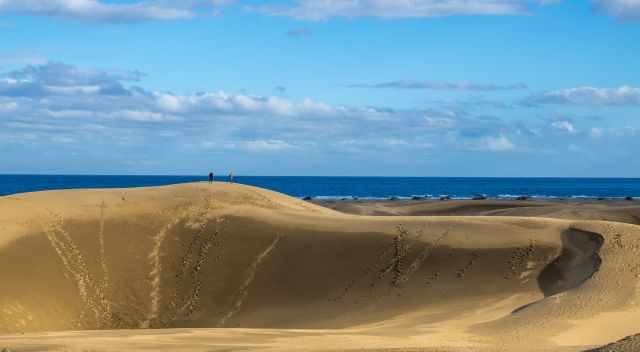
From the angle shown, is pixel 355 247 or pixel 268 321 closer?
pixel 268 321

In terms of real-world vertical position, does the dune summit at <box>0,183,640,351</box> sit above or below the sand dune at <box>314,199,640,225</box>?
below

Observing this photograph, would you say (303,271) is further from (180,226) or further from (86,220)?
(86,220)

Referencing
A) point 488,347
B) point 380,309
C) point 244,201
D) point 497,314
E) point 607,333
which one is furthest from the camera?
point 244,201

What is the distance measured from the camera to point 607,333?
18391 mm

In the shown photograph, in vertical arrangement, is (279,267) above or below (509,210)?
below

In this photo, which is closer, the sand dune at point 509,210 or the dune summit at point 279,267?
the dune summit at point 279,267

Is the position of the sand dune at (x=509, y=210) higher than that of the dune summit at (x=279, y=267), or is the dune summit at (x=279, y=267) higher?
the sand dune at (x=509, y=210)

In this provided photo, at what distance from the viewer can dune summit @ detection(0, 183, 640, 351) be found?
23.8m

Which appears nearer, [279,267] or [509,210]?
[279,267]

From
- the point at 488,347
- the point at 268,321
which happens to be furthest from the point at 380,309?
the point at 488,347

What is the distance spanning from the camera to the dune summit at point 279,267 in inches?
935

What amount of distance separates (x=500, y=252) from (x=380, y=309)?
4.16 metres

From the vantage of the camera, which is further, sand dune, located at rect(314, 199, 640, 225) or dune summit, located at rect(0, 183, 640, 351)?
sand dune, located at rect(314, 199, 640, 225)

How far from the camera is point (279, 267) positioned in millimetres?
Answer: 27781
